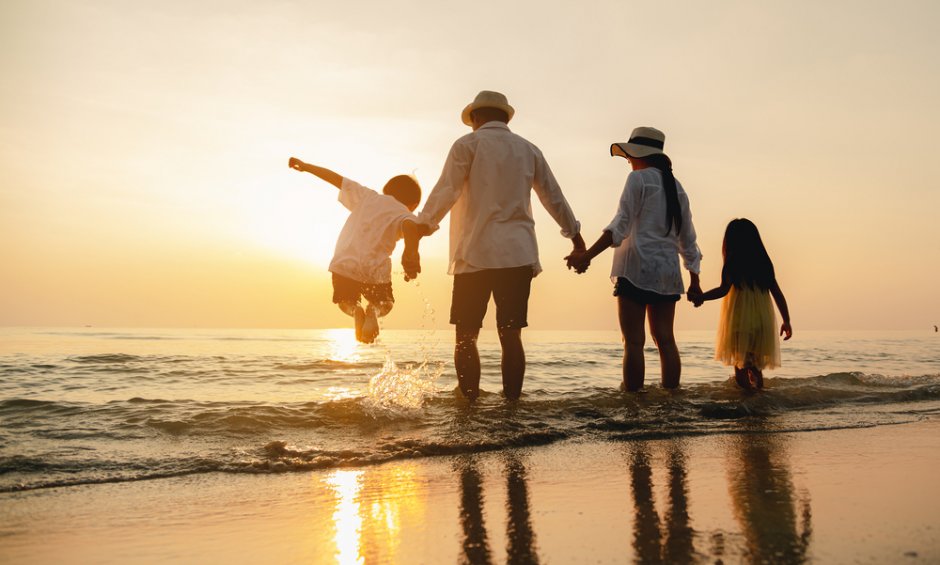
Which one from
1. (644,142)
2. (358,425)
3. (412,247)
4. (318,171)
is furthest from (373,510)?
(644,142)

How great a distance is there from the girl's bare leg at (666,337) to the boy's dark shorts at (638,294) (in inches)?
3.7

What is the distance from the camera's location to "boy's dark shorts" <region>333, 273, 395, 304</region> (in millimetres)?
6035

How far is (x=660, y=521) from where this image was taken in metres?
2.22

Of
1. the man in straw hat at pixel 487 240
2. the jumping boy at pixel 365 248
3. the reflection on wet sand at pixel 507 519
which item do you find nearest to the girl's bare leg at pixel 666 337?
the man in straw hat at pixel 487 240

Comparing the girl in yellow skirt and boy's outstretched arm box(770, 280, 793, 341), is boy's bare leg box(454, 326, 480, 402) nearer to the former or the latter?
the girl in yellow skirt

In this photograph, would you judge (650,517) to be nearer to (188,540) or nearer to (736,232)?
(188,540)

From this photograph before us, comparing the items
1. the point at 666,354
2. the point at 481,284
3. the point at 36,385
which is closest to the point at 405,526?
the point at 481,284

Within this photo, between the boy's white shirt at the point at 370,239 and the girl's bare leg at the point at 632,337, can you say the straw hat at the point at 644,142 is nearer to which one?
the girl's bare leg at the point at 632,337

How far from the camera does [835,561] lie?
5.85 ft

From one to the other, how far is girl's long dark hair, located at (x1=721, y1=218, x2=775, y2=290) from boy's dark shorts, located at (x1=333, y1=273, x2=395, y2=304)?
127 inches

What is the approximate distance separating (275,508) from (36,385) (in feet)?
20.7

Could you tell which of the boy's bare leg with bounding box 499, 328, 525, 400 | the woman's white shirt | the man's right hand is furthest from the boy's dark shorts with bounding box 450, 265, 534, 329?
the woman's white shirt

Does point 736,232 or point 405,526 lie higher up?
point 736,232

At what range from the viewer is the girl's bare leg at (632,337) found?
598cm
